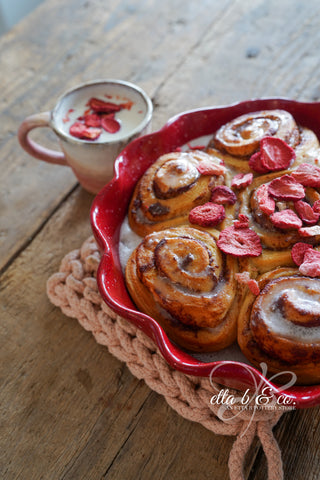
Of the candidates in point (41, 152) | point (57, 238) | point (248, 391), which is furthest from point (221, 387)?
point (41, 152)

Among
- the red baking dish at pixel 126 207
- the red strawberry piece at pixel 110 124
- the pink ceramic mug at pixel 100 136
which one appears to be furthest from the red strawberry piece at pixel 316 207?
the red strawberry piece at pixel 110 124

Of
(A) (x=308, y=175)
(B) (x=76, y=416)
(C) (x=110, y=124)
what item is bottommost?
(B) (x=76, y=416)

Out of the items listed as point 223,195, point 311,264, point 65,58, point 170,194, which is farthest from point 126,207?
point 65,58

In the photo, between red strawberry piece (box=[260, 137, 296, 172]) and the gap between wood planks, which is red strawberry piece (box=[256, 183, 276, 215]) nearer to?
red strawberry piece (box=[260, 137, 296, 172])

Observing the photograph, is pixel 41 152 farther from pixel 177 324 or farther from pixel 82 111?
pixel 177 324

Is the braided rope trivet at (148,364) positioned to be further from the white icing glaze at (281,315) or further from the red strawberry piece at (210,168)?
the red strawberry piece at (210,168)

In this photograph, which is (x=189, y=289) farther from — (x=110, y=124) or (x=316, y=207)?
(x=110, y=124)

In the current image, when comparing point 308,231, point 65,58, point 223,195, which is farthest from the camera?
point 65,58
